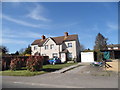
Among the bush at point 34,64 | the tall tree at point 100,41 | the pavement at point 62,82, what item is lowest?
the pavement at point 62,82

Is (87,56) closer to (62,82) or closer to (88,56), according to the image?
(88,56)

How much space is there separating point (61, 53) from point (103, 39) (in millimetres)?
37540

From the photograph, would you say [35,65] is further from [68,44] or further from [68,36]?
[68,36]

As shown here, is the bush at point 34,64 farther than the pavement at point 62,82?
Yes

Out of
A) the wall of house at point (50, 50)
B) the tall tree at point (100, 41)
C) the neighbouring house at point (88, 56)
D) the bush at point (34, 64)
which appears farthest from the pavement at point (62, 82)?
the tall tree at point (100, 41)

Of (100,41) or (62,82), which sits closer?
(62,82)

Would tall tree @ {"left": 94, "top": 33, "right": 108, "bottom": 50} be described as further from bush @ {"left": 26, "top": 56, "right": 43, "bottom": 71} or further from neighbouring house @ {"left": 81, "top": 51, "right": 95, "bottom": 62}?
bush @ {"left": 26, "top": 56, "right": 43, "bottom": 71}

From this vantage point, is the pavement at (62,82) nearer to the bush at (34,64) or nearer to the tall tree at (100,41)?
the bush at (34,64)

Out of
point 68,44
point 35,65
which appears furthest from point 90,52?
point 35,65

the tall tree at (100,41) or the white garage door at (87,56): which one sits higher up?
the tall tree at (100,41)

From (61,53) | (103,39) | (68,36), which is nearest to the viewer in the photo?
(61,53)

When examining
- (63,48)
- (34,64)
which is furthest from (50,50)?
(34,64)

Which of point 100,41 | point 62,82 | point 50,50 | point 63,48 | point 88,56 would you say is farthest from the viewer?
point 100,41

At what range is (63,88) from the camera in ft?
23.8
